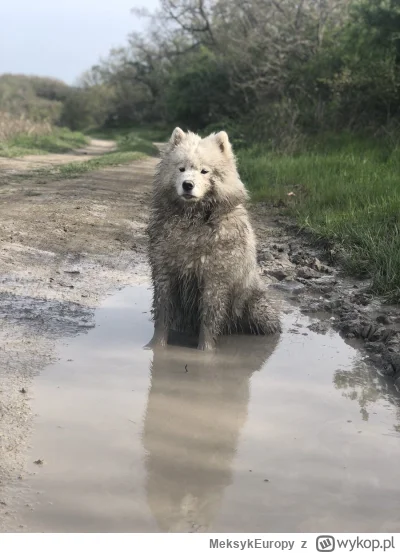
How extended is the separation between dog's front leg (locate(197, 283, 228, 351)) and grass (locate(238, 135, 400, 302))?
1.92 metres

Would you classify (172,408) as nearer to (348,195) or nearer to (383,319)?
(383,319)

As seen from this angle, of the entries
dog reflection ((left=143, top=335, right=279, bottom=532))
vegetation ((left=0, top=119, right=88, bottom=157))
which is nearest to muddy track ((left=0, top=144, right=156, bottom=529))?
dog reflection ((left=143, top=335, right=279, bottom=532))

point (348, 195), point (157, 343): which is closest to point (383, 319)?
point (157, 343)

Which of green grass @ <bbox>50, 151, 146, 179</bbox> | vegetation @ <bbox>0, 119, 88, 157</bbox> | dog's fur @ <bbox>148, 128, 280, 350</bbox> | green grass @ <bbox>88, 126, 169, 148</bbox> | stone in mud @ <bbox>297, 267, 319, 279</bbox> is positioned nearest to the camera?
dog's fur @ <bbox>148, 128, 280, 350</bbox>

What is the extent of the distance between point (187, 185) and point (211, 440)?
2.10 metres

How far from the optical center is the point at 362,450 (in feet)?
11.8

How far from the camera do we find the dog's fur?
521 centimetres

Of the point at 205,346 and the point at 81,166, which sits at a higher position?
the point at 81,166

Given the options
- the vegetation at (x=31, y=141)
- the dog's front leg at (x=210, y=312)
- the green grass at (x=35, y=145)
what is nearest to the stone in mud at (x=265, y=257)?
the dog's front leg at (x=210, y=312)

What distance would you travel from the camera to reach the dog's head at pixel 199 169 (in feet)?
16.8

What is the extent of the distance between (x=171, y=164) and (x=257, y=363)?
1686mm

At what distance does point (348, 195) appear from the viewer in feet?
33.2

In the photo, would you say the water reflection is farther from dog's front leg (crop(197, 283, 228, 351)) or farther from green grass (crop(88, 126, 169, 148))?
green grass (crop(88, 126, 169, 148))
